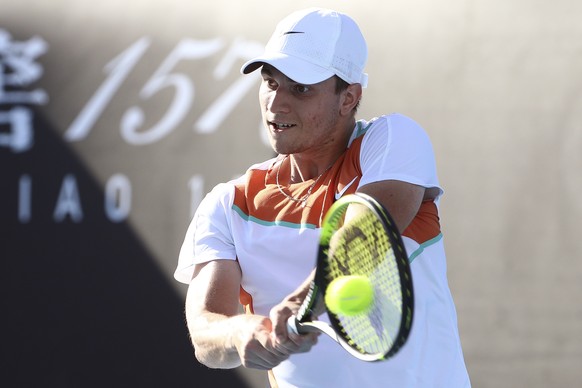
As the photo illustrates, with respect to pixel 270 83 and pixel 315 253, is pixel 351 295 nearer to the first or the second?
pixel 315 253

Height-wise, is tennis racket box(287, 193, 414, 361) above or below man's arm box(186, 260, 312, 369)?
above

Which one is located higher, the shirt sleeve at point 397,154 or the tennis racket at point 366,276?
the shirt sleeve at point 397,154

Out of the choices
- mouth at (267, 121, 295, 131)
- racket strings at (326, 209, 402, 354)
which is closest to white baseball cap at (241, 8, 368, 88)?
mouth at (267, 121, 295, 131)

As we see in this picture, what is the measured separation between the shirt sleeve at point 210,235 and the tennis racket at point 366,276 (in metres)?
0.47

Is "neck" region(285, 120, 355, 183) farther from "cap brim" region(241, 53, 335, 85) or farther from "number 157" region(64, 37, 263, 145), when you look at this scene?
"number 157" region(64, 37, 263, 145)

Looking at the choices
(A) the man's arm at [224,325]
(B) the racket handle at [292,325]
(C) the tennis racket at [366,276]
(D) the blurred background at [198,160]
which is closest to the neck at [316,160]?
(A) the man's arm at [224,325]

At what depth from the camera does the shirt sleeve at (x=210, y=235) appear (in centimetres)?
239

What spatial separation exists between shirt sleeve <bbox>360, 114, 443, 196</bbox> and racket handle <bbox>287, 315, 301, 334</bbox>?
13.8 inches

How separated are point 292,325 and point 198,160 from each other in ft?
8.59

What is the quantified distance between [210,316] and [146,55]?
2375 mm

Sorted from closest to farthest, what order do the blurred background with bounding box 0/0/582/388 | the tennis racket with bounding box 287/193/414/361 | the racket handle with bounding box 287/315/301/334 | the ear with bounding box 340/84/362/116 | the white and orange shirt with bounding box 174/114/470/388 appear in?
1. the tennis racket with bounding box 287/193/414/361
2. the racket handle with bounding box 287/315/301/334
3. the white and orange shirt with bounding box 174/114/470/388
4. the ear with bounding box 340/84/362/116
5. the blurred background with bounding box 0/0/582/388

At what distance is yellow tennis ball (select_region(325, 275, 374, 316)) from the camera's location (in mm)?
1782

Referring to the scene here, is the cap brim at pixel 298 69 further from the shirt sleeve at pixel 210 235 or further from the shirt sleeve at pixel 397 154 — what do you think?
the shirt sleeve at pixel 210 235

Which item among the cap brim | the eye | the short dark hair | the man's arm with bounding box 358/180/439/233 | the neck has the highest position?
the cap brim
